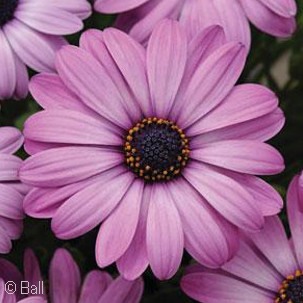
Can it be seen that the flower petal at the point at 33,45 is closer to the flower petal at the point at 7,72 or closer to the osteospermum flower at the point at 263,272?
the flower petal at the point at 7,72

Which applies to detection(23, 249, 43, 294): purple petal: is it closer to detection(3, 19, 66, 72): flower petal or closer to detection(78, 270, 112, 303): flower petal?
detection(78, 270, 112, 303): flower petal

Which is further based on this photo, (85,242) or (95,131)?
(85,242)

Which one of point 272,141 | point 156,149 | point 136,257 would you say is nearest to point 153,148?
point 156,149

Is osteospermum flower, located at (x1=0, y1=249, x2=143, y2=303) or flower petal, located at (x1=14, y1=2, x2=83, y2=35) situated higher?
flower petal, located at (x1=14, y1=2, x2=83, y2=35)

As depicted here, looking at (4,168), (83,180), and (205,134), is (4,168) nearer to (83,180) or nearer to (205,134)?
(83,180)

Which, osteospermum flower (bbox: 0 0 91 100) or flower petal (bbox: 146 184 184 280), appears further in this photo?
osteospermum flower (bbox: 0 0 91 100)

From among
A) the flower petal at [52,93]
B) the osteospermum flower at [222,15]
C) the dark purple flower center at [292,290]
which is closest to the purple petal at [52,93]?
the flower petal at [52,93]

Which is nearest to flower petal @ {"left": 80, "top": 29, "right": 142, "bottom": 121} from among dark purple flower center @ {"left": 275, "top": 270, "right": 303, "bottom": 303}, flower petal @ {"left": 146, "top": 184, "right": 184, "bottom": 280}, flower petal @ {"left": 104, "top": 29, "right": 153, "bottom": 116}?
flower petal @ {"left": 104, "top": 29, "right": 153, "bottom": 116}

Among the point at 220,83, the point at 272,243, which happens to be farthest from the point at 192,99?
the point at 272,243

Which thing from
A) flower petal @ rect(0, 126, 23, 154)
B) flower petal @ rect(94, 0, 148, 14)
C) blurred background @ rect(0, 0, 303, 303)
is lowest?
blurred background @ rect(0, 0, 303, 303)
